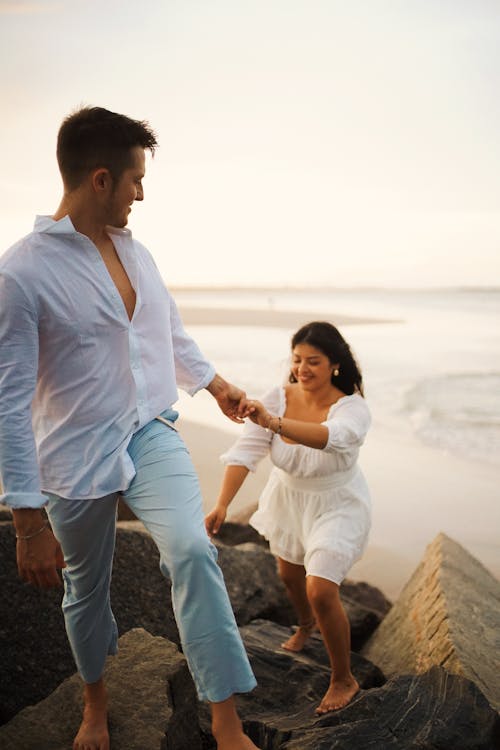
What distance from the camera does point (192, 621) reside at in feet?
7.64

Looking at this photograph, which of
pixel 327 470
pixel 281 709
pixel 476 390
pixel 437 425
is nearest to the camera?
pixel 281 709

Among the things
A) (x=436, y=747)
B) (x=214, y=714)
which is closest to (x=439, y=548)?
(x=436, y=747)

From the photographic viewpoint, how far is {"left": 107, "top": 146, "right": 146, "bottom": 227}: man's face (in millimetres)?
2535

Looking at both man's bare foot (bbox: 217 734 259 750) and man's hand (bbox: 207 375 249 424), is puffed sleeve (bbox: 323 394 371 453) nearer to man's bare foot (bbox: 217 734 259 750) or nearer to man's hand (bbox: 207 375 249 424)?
man's hand (bbox: 207 375 249 424)

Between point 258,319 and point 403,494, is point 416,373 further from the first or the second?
point 258,319

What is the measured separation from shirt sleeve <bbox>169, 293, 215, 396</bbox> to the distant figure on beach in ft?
1.07

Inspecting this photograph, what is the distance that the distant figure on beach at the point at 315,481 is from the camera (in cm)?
334

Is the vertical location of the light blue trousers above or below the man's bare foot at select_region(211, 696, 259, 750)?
above

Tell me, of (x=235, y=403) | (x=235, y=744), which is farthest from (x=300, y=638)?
(x=235, y=744)

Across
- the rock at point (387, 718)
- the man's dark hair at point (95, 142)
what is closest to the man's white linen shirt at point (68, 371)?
the man's dark hair at point (95, 142)

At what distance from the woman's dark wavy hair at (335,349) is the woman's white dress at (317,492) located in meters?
0.10

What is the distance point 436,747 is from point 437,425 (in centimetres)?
843

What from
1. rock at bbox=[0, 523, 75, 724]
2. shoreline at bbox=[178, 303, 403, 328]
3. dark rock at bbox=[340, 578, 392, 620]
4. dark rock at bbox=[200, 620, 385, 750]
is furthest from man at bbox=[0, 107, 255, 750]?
shoreline at bbox=[178, 303, 403, 328]

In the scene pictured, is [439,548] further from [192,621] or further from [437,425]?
[437,425]
